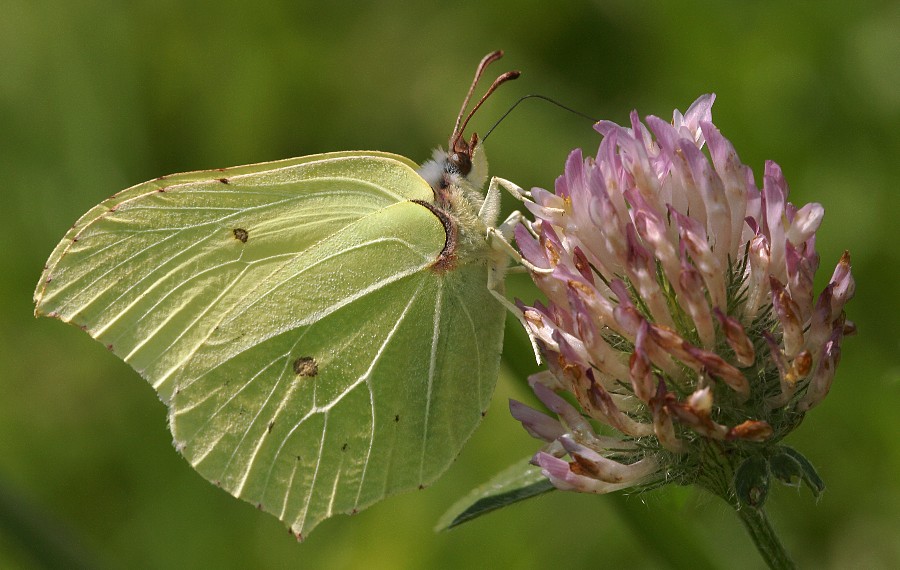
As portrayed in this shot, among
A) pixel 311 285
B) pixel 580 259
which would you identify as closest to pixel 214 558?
pixel 311 285

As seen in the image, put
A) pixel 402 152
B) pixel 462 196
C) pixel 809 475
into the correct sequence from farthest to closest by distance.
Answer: pixel 402 152, pixel 462 196, pixel 809 475

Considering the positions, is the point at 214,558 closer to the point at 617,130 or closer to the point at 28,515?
the point at 28,515

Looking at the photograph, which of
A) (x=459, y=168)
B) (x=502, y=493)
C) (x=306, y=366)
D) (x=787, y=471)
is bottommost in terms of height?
(x=502, y=493)

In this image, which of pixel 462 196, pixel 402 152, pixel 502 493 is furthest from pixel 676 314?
pixel 402 152

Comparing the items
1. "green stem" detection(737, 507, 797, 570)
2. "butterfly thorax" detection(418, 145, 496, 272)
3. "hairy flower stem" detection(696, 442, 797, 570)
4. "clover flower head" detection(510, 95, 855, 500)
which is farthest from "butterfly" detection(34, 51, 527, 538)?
→ "green stem" detection(737, 507, 797, 570)

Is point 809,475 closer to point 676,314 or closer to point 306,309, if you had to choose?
point 676,314

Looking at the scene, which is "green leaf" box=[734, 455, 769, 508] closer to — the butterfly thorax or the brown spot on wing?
the butterfly thorax
